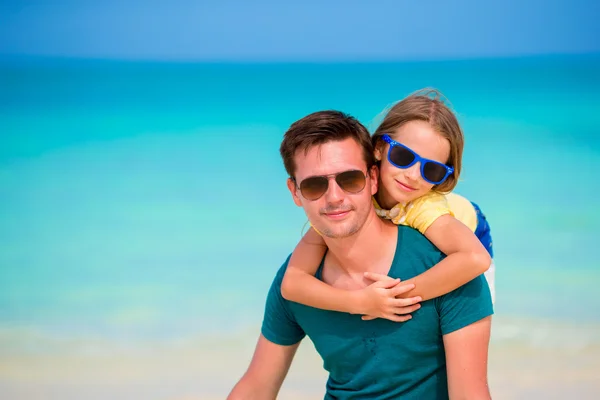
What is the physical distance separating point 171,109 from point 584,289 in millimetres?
6641

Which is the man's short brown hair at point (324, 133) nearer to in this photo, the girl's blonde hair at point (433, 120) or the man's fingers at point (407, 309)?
the girl's blonde hair at point (433, 120)

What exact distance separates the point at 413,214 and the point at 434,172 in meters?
0.18

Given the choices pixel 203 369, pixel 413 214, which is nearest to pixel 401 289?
pixel 413 214

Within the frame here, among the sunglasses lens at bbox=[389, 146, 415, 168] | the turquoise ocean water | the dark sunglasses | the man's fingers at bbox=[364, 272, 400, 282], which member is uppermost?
the turquoise ocean water

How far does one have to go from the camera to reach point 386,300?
2969mm

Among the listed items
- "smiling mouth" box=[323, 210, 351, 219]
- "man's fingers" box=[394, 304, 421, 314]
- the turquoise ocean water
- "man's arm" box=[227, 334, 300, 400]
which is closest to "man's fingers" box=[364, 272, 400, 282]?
"man's fingers" box=[394, 304, 421, 314]

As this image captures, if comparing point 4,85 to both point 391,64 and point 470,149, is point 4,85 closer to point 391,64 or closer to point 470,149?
point 391,64

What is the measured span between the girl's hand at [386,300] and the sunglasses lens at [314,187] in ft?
1.14

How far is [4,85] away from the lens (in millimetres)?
12438

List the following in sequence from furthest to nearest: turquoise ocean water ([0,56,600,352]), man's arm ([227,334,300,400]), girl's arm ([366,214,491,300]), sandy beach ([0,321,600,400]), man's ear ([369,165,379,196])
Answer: turquoise ocean water ([0,56,600,352]) → sandy beach ([0,321,600,400]) → man's arm ([227,334,300,400]) → man's ear ([369,165,379,196]) → girl's arm ([366,214,491,300])

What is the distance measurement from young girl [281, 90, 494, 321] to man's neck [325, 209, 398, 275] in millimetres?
74

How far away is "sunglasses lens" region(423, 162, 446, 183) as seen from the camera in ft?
10.1

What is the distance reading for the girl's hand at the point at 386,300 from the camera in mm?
2973

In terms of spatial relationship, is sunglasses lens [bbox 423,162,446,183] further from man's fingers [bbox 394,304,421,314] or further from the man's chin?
man's fingers [bbox 394,304,421,314]
